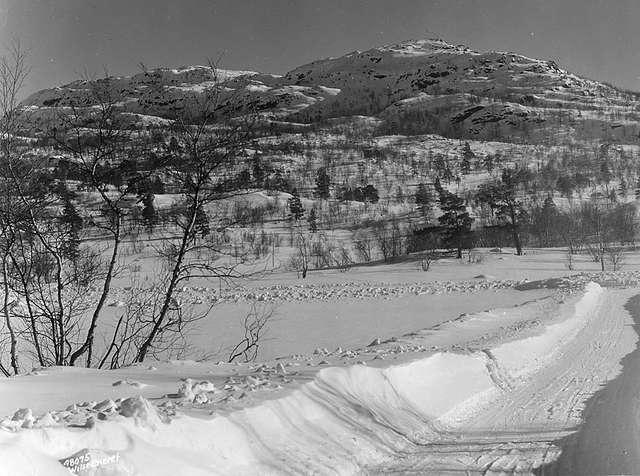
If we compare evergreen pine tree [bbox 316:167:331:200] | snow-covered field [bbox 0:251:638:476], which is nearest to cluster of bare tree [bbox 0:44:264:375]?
snow-covered field [bbox 0:251:638:476]

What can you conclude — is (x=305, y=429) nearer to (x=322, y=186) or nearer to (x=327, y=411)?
(x=327, y=411)

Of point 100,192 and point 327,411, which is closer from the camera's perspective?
point 327,411

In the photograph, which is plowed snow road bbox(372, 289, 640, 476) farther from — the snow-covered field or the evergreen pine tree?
the evergreen pine tree

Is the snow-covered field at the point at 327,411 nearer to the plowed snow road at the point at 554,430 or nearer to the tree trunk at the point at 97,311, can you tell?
the plowed snow road at the point at 554,430

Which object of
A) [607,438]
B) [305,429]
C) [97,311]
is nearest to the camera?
[305,429]

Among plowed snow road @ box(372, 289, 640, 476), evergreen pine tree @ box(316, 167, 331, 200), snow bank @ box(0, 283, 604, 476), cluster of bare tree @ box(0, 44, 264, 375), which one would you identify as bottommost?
plowed snow road @ box(372, 289, 640, 476)

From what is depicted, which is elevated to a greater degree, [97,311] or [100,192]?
[100,192]

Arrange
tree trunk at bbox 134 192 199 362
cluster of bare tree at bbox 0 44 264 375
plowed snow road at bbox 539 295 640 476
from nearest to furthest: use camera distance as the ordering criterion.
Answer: plowed snow road at bbox 539 295 640 476
cluster of bare tree at bbox 0 44 264 375
tree trunk at bbox 134 192 199 362

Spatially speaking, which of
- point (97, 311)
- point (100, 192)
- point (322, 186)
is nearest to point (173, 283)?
point (97, 311)

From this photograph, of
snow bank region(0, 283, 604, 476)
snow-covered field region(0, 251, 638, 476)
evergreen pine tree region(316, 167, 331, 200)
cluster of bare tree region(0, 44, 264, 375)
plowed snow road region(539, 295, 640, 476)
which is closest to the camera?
snow bank region(0, 283, 604, 476)

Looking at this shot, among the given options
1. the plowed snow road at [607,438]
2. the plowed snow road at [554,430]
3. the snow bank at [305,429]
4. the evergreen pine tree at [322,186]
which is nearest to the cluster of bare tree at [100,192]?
the snow bank at [305,429]
